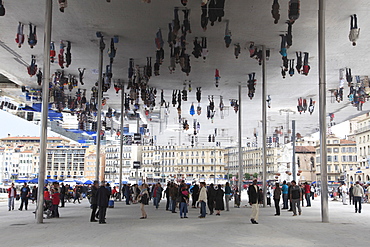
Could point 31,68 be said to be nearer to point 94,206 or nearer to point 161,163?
point 94,206

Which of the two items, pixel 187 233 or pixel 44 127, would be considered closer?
pixel 187 233

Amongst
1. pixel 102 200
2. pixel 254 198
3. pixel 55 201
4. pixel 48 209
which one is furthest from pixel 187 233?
pixel 48 209

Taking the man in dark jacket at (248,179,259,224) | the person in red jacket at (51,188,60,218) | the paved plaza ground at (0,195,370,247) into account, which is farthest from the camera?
the person in red jacket at (51,188,60,218)

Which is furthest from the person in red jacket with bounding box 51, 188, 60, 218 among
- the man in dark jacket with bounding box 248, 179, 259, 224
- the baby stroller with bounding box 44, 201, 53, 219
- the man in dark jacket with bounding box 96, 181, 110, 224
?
the man in dark jacket with bounding box 248, 179, 259, 224

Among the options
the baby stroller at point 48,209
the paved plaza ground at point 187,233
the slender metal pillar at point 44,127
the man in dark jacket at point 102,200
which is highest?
the slender metal pillar at point 44,127

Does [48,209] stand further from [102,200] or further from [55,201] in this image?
[102,200]

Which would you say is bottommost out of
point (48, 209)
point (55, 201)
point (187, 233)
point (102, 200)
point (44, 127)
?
point (187, 233)

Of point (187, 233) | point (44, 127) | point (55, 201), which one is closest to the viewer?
point (187, 233)

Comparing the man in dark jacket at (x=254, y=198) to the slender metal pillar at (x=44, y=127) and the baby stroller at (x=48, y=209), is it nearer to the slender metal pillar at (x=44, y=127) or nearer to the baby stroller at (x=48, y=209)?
the slender metal pillar at (x=44, y=127)

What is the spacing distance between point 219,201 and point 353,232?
21.8 feet

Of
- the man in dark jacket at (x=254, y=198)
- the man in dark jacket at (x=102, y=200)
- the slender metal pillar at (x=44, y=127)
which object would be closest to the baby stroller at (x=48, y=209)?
the slender metal pillar at (x=44, y=127)

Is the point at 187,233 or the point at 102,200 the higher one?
the point at 102,200

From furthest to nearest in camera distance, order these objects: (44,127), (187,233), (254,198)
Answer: (44,127) < (254,198) < (187,233)

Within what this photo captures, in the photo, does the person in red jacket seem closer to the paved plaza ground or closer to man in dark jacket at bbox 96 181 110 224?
the paved plaza ground
